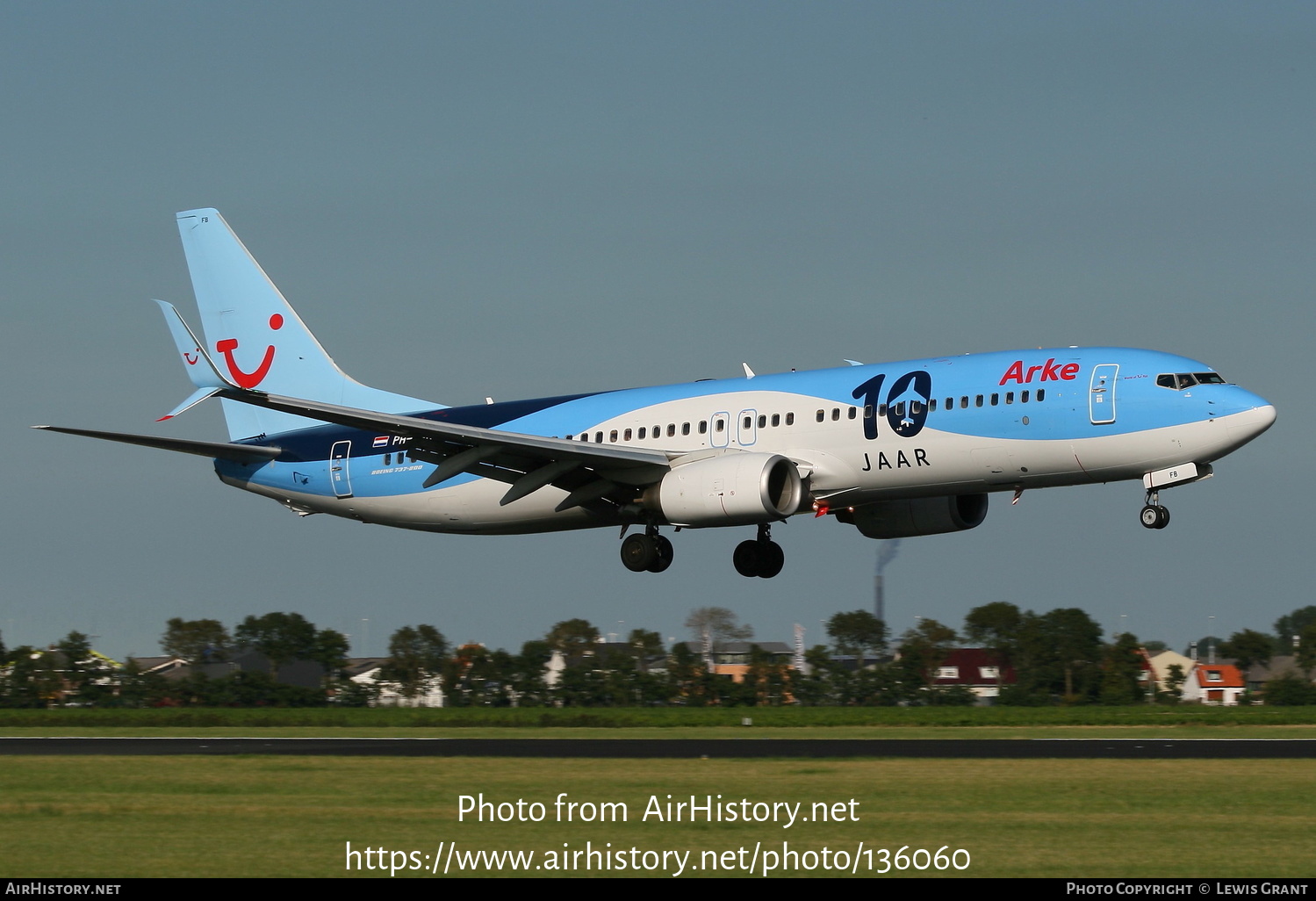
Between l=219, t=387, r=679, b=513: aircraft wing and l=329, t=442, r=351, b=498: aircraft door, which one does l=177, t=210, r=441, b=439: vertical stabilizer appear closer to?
l=329, t=442, r=351, b=498: aircraft door

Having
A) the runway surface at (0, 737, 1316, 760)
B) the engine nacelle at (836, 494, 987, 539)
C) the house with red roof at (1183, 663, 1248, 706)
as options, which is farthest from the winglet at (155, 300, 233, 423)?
the house with red roof at (1183, 663, 1248, 706)

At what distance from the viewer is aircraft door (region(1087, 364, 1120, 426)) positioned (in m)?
35.8

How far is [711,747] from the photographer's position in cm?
3588

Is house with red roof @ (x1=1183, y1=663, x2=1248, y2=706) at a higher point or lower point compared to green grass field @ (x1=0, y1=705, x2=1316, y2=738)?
higher

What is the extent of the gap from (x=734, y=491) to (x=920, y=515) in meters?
7.46

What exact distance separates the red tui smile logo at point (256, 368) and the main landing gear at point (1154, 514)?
97.3 ft

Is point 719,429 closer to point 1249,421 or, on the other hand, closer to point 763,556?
point 763,556

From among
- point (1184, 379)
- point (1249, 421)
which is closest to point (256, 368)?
point (1184, 379)

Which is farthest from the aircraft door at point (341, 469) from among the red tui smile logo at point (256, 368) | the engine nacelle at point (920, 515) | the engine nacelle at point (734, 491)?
the engine nacelle at point (920, 515)

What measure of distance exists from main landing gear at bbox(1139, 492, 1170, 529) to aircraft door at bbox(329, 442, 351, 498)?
77.5 ft

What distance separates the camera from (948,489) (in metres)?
38.6

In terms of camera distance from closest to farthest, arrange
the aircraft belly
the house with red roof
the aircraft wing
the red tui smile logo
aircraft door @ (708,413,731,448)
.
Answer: the aircraft wing → aircraft door @ (708,413,731,448) → the aircraft belly → the red tui smile logo → the house with red roof

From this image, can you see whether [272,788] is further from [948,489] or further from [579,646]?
[579,646]

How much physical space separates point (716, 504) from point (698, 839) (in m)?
18.5
